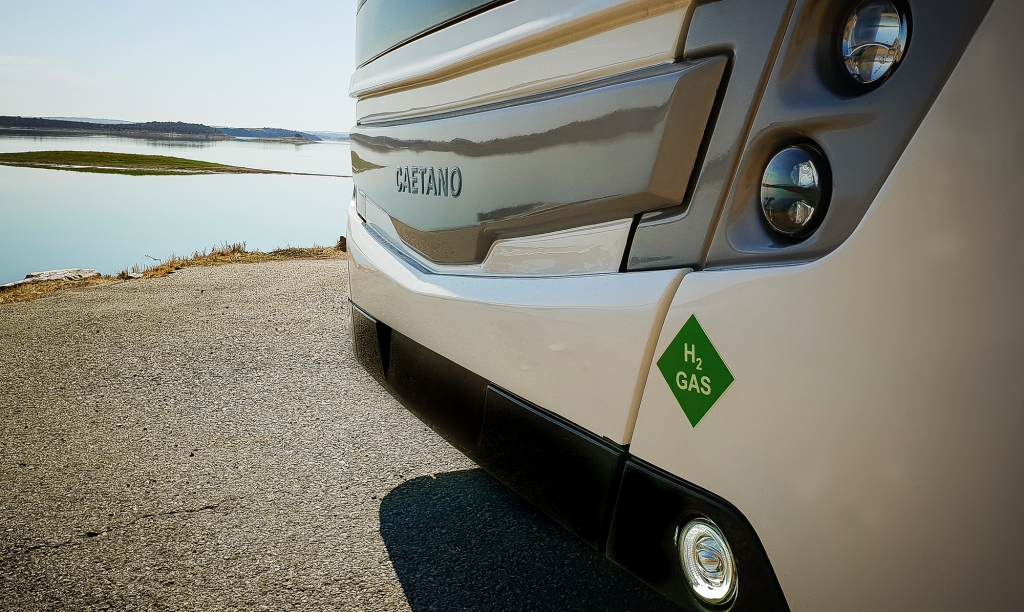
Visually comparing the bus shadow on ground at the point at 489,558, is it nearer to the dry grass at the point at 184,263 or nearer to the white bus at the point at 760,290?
the white bus at the point at 760,290

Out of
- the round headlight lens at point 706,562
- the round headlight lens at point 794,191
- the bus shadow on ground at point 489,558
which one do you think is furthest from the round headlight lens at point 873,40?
the bus shadow on ground at point 489,558

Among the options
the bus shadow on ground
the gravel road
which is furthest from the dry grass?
the bus shadow on ground

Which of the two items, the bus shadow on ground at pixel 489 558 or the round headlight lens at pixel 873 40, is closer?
the round headlight lens at pixel 873 40

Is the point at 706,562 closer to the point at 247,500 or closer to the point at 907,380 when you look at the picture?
the point at 907,380

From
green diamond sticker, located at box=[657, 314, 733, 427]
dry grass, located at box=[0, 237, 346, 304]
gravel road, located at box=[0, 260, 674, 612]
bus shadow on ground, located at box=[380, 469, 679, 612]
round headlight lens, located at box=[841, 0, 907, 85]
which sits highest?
round headlight lens, located at box=[841, 0, 907, 85]

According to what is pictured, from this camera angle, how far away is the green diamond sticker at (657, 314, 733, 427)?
1.16m

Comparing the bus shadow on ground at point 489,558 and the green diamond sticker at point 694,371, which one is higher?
the green diamond sticker at point 694,371

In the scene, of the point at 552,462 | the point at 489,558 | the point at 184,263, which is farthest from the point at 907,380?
the point at 184,263

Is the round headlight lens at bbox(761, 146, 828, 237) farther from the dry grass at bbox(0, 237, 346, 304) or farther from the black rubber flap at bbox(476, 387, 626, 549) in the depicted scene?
the dry grass at bbox(0, 237, 346, 304)

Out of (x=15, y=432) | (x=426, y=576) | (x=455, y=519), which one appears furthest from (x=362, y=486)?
(x=15, y=432)

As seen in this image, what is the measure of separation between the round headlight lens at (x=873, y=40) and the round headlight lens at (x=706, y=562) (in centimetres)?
73

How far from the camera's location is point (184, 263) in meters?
9.60

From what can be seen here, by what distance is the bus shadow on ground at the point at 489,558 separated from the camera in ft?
7.15

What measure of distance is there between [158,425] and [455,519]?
5.78 ft
